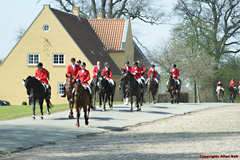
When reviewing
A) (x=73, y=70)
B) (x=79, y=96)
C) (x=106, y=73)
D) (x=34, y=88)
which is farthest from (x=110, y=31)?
(x=79, y=96)

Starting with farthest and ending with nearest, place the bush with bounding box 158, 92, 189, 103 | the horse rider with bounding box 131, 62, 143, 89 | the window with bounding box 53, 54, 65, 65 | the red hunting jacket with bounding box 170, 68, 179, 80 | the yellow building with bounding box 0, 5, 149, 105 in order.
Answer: the window with bounding box 53, 54, 65, 65
the yellow building with bounding box 0, 5, 149, 105
the bush with bounding box 158, 92, 189, 103
the red hunting jacket with bounding box 170, 68, 179, 80
the horse rider with bounding box 131, 62, 143, 89

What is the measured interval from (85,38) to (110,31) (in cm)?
Answer: 520

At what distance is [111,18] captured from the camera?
196 feet

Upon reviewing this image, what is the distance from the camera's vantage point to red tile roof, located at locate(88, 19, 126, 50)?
55500 millimetres

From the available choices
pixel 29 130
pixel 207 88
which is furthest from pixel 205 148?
pixel 207 88

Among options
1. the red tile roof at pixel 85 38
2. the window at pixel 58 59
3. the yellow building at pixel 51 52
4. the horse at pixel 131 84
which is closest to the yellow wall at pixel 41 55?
the yellow building at pixel 51 52

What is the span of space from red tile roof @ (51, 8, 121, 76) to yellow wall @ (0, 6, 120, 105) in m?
0.58

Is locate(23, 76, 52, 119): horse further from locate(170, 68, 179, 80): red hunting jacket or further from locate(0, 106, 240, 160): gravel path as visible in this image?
locate(170, 68, 179, 80): red hunting jacket

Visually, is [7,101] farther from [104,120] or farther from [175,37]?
[104,120]

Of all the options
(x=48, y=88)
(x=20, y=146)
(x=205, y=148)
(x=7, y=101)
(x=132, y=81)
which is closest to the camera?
(x=205, y=148)

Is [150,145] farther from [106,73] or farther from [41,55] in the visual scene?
[41,55]

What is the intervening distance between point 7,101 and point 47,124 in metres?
31.8

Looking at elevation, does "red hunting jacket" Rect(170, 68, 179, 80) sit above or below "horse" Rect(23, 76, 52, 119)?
above

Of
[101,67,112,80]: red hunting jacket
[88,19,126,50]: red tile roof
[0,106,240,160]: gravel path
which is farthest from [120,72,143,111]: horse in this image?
[88,19,126,50]: red tile roof
